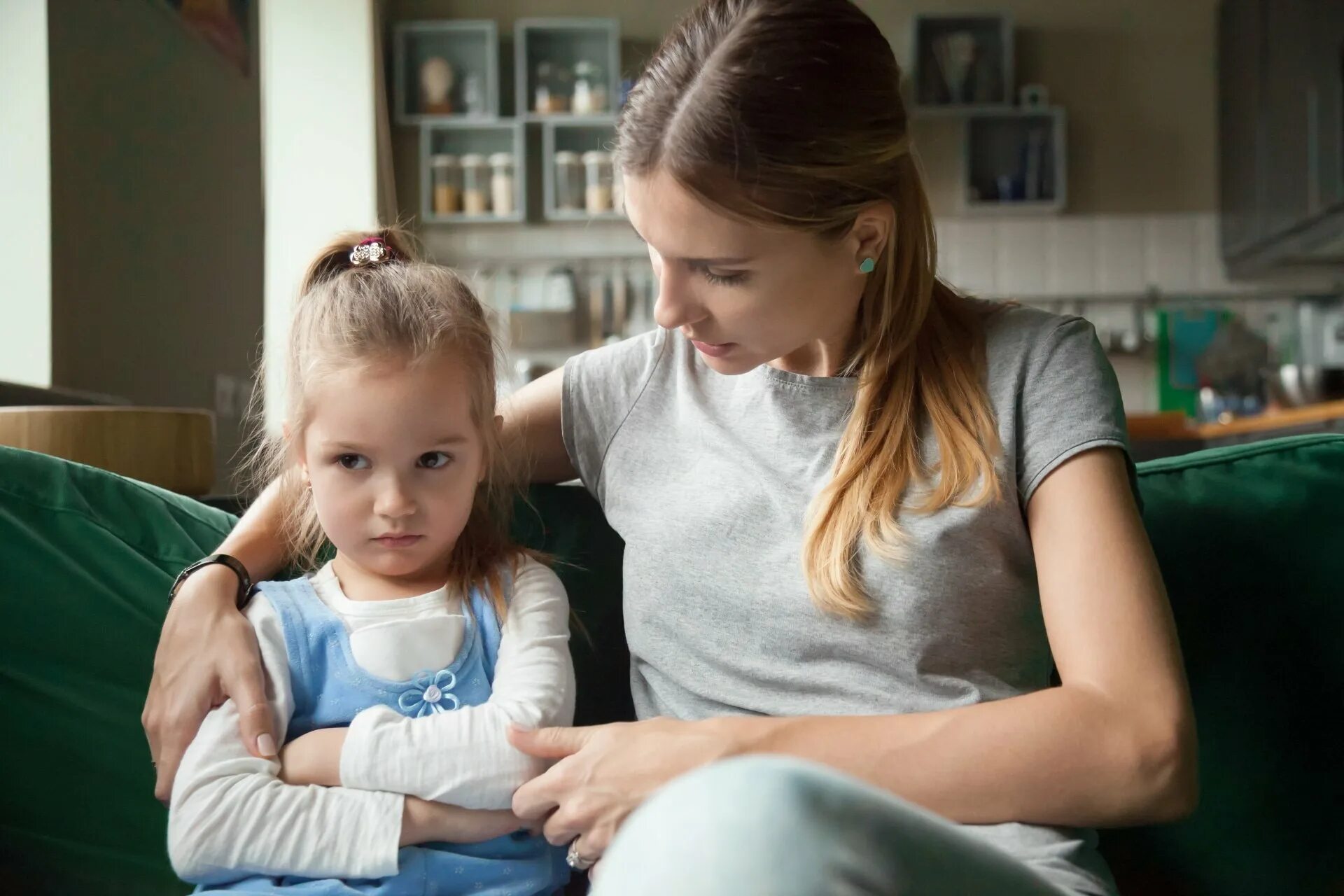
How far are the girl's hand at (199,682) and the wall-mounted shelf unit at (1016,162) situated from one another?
177 inches

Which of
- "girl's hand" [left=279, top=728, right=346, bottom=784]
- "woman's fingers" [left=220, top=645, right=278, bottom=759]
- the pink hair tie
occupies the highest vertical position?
the pink hair tie

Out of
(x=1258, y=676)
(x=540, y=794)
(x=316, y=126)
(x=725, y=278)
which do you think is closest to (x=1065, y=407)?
(x=725, y=278)

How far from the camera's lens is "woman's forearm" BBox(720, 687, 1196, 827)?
88cm

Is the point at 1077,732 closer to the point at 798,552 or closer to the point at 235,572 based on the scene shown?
the point at 798,552

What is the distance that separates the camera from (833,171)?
1046 mm

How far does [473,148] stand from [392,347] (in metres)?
4.32

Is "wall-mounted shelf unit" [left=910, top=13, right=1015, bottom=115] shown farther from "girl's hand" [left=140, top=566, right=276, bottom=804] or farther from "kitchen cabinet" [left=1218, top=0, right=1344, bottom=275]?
"girl's hand" [left=140, top=566, right=276, bottom=804]

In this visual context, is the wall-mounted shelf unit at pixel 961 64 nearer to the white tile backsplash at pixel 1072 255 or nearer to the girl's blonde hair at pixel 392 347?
the white tile backsplash at pixel 1072 255

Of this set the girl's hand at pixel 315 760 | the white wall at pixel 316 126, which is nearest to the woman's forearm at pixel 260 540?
the girl's hand at pixel 315 760

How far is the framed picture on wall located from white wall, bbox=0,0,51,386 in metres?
0.55

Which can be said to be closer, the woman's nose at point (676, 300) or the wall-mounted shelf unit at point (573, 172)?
the woman's nose at point (676, 300)

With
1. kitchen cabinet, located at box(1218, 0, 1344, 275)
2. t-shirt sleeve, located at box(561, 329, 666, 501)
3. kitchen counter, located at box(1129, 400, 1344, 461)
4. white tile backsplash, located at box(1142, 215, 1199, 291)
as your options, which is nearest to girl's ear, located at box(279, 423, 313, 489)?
t-shirt sleeve, located at box(561, 329, 666, 501)

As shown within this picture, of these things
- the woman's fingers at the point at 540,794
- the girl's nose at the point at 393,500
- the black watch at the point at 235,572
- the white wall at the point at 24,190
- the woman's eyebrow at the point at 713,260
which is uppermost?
the white wall at the point at 24,190

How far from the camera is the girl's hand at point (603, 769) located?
941 millimetres
